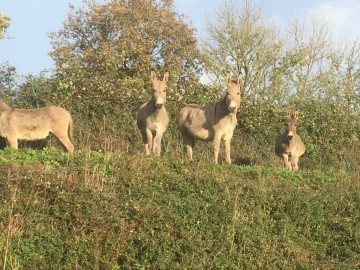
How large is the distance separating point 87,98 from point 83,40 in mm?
17663

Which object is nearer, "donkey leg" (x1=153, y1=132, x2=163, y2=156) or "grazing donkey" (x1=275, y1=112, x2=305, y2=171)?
"donkey leg" (x1=153, y1=132, x2=163, y2=156)

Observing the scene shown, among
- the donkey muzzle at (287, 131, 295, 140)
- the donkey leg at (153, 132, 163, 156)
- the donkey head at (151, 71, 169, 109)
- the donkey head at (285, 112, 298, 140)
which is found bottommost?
the donkey leg at (153, 132, 163, 156)

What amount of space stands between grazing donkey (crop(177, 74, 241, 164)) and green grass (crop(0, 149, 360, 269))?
3122 mm

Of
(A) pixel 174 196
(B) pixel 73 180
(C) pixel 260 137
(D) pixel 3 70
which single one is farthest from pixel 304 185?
(D) pixel 3 70

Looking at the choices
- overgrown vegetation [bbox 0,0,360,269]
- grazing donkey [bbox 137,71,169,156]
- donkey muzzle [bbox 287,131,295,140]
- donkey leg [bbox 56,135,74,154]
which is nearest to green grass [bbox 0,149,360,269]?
overgrown vegetation [bbox 0,0,360,269]

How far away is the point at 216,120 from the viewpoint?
16000 mm

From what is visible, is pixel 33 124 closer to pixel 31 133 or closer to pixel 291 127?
pixel 31 133

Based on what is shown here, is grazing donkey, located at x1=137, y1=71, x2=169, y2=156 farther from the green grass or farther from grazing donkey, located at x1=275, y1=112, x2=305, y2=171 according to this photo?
grazing donkey, located at x1=275, y1=112, x2=305, y2=171

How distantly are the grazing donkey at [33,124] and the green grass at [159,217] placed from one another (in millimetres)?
3367

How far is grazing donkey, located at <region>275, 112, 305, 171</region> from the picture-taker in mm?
17906

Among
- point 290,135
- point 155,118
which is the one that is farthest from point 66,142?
point 290,135

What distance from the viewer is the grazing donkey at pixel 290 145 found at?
17.9m

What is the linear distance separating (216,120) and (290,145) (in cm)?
304

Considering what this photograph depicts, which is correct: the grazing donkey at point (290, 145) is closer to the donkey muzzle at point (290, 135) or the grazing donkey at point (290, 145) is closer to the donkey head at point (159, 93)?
the donkey muzzle at point (290, 135)
